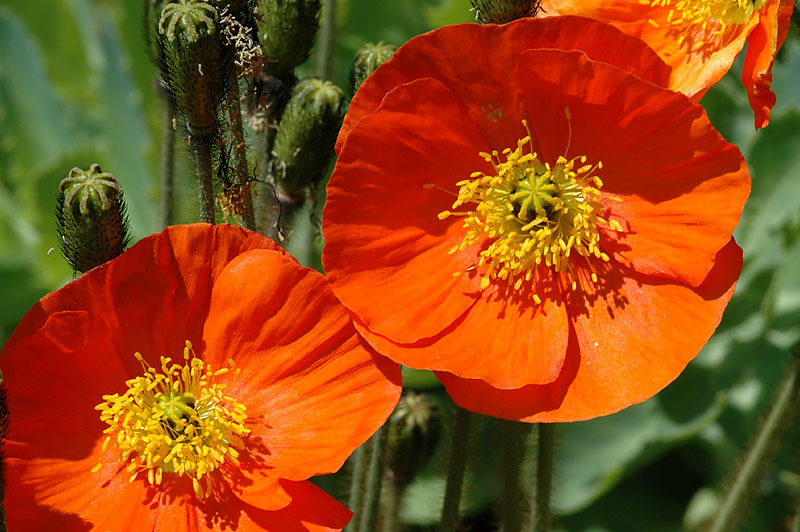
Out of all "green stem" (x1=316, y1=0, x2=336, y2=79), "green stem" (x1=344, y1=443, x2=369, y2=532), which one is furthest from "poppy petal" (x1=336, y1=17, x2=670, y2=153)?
"green stem" (x1=316, y1=0, x2=336, y2=79)

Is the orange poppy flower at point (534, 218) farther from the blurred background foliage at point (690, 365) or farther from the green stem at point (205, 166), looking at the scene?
the blurred background foliage at point (690, 365)

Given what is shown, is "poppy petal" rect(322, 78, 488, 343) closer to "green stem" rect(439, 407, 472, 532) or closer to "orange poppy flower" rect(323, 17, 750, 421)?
"orange poppy flower" rect(323, 17, 750, 421)

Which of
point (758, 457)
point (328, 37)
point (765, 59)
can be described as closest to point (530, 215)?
point (765, 59)

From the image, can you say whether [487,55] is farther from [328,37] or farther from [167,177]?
[328,37]

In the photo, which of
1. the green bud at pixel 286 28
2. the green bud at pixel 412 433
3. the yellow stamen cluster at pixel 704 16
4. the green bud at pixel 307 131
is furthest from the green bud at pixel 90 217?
the yellow stamen cluster at pixel 704 16

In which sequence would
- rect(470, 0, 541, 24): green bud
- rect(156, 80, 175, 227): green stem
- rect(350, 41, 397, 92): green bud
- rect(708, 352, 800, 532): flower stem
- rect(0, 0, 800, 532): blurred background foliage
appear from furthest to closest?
1. rect(0, 0, 800, 532): blurred background foliage
2. rect(156, 80, 175, 227): green stem
3. rect(708, 352, 800, 532): flower stem
4. rect(350, 41, 397, 92): green bud
5. rect(470, 0, 541, 24): green bud

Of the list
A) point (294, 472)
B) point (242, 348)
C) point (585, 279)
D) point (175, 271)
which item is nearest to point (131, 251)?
point (175, 271)

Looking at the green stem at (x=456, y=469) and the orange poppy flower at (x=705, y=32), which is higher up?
the orange poppy flower at (x=705, y=32)
